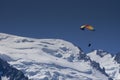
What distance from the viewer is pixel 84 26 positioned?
94500mm

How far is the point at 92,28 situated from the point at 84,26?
189 inches

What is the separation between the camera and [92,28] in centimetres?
8994
